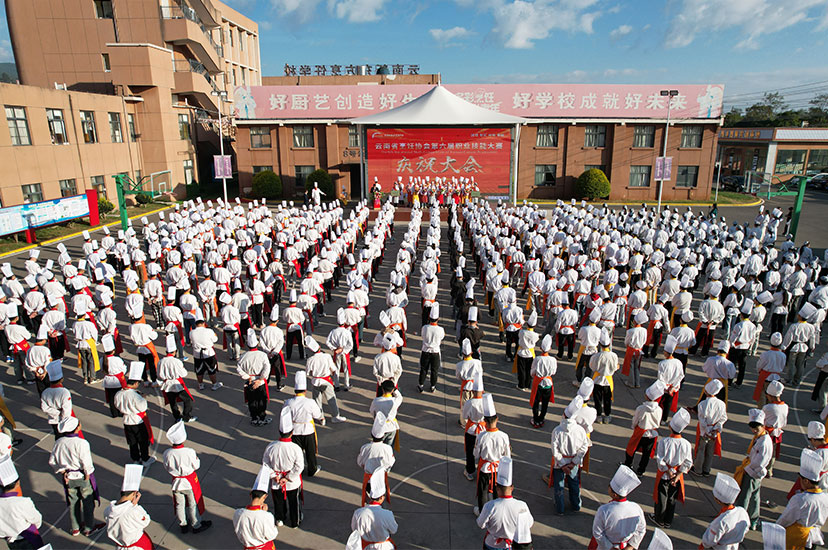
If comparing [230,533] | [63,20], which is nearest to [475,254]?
[230,533]

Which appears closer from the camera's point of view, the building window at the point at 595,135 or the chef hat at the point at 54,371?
the chef hat at the point at 54,371

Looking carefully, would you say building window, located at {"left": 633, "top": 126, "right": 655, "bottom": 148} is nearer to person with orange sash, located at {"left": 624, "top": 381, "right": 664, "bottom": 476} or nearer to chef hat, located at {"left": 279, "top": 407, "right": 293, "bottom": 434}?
person with orange sash, located at {"left": 624, "top": 381, "right": 664, "bottom": 476}

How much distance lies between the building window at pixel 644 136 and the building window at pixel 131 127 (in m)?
30.6

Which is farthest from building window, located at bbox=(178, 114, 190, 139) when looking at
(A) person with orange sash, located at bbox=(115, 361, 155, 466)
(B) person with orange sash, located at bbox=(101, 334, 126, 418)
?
(A) person with orange sash, located at bbox=(115, 361, 155, 466)

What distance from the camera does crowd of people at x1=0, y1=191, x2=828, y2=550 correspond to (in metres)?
5.14

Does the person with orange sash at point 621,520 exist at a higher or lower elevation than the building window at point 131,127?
lower

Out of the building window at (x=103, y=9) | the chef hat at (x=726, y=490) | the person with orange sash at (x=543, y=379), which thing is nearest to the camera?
the chef hat at (x=726, y=490)

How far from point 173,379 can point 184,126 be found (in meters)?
31.8

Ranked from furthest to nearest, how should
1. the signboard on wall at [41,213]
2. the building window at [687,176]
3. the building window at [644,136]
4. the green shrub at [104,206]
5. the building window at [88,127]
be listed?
the building window at [687,176] → the building window at [644,136] → the building window at [88,127] → the green shrub at [104,206] → the signboard on wall at [41,213]

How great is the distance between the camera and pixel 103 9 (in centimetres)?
3256

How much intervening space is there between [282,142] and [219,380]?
26.4 m

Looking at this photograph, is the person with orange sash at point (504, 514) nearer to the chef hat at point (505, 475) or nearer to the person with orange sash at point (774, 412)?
the chef hat at point (505, 475)

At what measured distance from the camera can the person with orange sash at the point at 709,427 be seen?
677 cm

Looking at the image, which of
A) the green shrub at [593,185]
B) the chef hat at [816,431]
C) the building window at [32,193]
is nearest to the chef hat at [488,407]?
the chef hat at [816,431]
